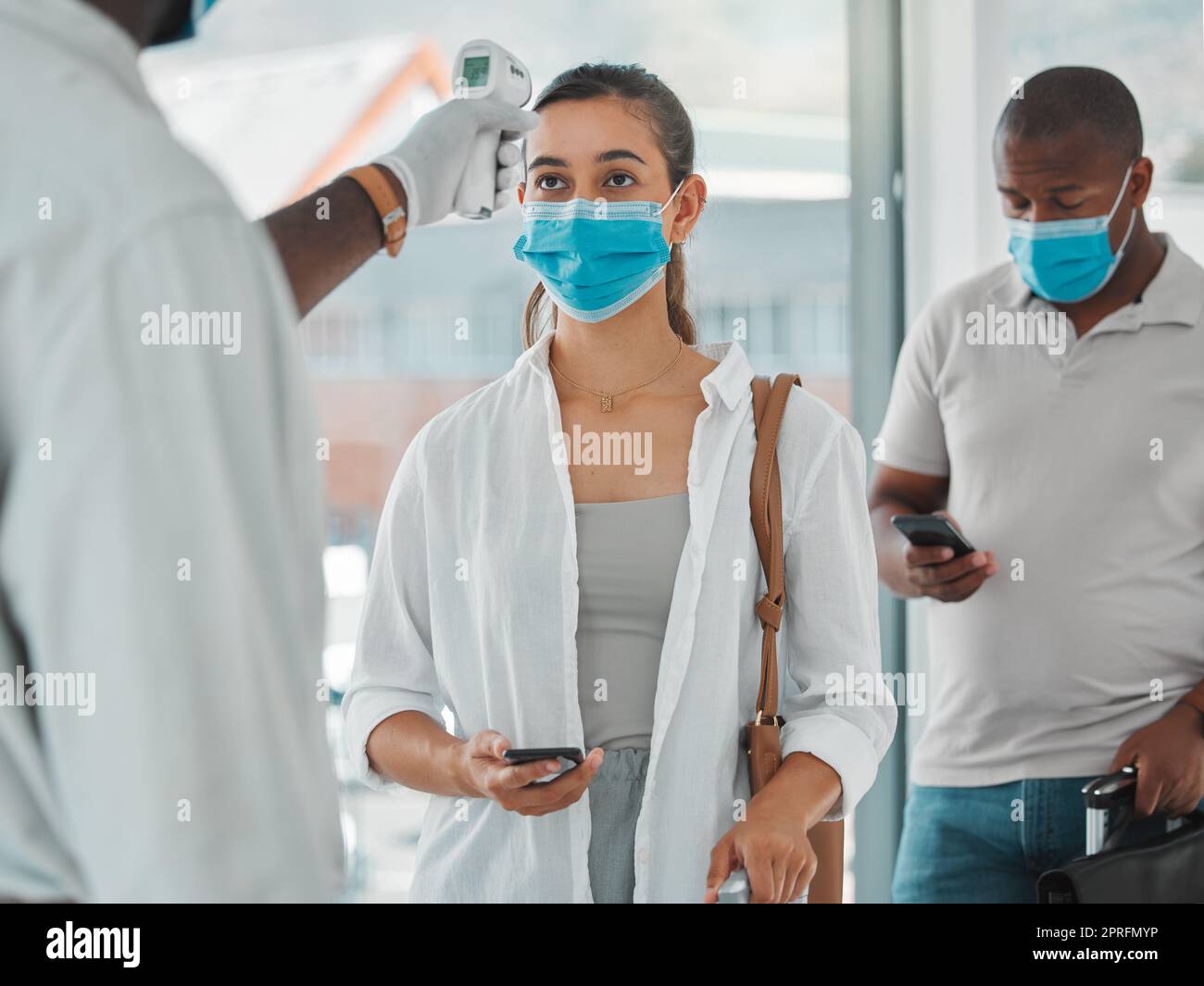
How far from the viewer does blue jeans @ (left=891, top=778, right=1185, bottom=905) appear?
1840 millimetres

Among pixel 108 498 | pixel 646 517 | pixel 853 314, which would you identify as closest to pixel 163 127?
pixel 108 498

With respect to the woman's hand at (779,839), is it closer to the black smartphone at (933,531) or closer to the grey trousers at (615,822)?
the grey trousers at (615,822)

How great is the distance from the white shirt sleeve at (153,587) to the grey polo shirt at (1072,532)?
5.00 feet

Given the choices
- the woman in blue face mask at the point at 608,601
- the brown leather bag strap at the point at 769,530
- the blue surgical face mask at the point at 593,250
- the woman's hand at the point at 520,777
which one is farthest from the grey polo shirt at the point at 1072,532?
the woman's hand at the point at 520,777

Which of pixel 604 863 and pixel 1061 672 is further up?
pixel 1061 672

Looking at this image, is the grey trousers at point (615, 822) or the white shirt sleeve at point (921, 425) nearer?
the grey trousers at point (615, 822)

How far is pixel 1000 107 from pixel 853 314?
0.53 metres

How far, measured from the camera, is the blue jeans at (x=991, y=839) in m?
1.84

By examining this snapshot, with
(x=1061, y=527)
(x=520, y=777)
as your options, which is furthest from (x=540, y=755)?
(x=1061, y=527)

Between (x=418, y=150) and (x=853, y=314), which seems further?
(x=853, y=314)

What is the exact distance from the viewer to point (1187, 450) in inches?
72.8

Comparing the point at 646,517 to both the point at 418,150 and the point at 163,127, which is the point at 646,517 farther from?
the point at 163,127

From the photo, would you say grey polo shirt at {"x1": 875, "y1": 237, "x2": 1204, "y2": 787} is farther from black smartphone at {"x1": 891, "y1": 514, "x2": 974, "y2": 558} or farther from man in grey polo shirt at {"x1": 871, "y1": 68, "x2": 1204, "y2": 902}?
black smartphone at {"x1": 891, "y1": 514, "x2": 974, "y2": 558}

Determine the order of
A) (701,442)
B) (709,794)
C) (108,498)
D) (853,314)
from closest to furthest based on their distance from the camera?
1. (108,498)
2. (709,794)
3. (701,442)
4. (853,314)
